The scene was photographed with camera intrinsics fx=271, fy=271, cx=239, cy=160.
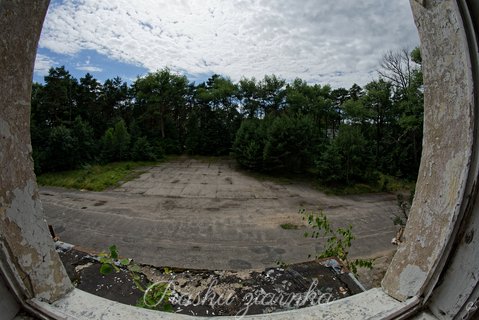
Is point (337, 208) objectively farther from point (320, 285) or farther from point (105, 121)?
point (105, 121)

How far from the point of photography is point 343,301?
3.91ft

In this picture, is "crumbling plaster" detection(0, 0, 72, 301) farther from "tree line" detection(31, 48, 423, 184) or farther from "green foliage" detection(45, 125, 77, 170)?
"green foliage" detection(45, 125, 77, 170)

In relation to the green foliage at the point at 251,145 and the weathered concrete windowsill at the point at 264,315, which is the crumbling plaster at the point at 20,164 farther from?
the green foliage at the point at 251,145

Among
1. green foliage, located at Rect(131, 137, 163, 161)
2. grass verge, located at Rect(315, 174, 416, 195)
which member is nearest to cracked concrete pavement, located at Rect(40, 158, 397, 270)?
grass verge, located at Rect(315, 174, 416, 195)

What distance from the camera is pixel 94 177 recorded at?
19.5 meters

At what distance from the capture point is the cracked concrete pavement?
926cm

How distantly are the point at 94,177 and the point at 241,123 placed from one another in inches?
558

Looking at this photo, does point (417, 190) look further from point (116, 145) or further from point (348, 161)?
point (116, 145)

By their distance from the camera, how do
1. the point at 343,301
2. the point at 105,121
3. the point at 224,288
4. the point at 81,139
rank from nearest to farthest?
the point at 343,301
the point at 224,288
the point at 81,139
the point at 105,121

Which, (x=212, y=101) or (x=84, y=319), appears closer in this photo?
(x=84, y=319)

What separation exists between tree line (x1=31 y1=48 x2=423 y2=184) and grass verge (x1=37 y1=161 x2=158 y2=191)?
131cm

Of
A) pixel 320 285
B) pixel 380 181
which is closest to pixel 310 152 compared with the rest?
pixel 380 181

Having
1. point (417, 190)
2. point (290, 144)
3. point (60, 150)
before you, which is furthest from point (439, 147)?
point (60, 150)

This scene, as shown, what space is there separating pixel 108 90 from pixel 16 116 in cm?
3537
